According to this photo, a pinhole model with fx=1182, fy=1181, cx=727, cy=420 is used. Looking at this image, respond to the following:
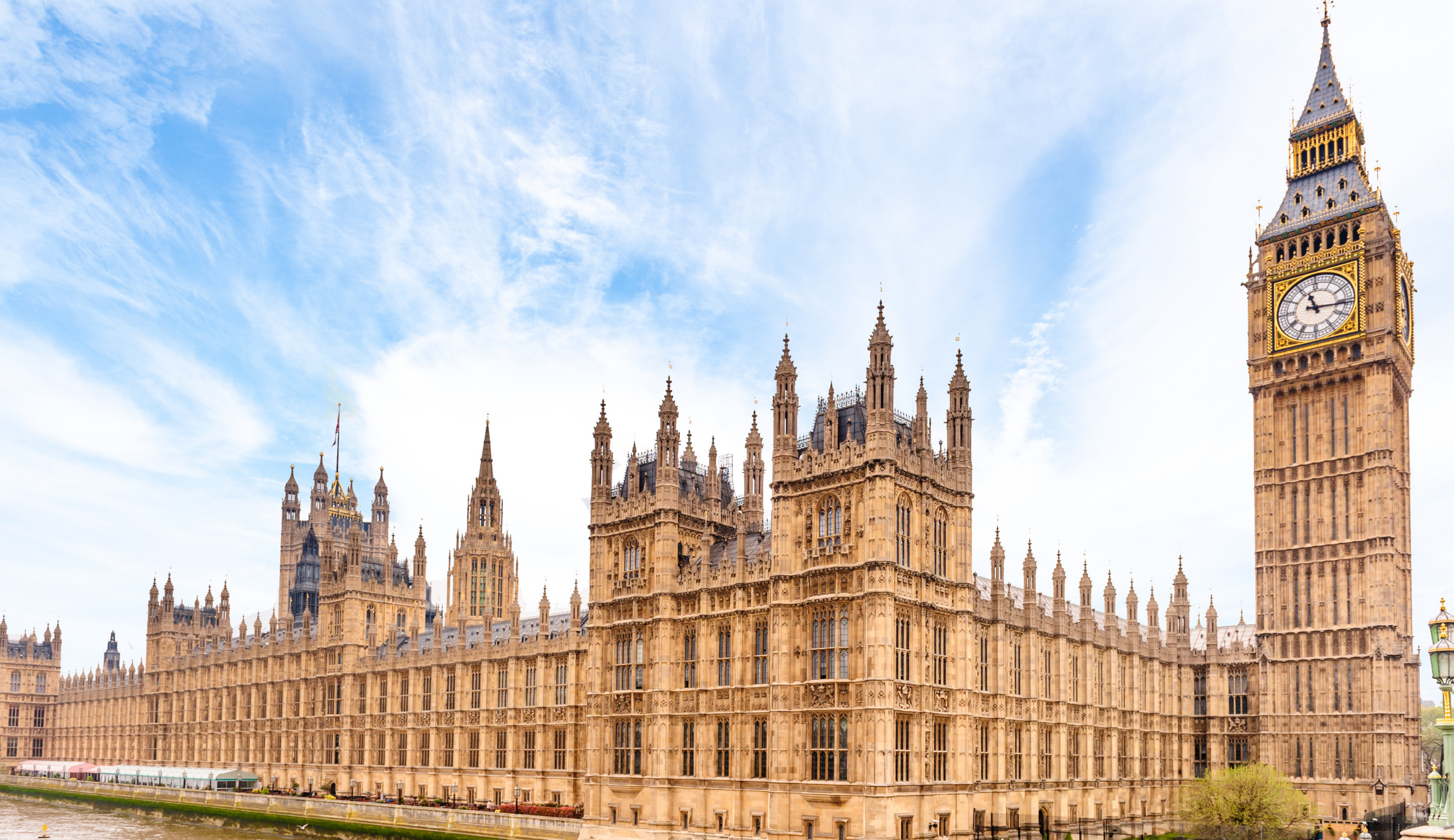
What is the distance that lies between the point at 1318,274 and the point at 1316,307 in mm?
2720

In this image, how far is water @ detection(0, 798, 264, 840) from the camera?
92.8 m

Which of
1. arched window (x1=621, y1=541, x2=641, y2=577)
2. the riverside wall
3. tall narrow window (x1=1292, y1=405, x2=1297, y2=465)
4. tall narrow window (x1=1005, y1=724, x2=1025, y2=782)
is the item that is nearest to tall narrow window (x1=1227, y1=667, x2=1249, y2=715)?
tall narrow window (x1=1292, y1=405, x2=1297, y2=465)

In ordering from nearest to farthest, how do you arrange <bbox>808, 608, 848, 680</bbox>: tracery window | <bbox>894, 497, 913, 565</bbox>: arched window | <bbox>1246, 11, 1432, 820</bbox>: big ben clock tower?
<bbox>808, 608, 848, 680</bbox>: tracery window, <bbox>894, 497, 913, 565</bbox>: arched window, <bbox>1246, 11, 1432, 820</bbox>: big ben clock tower

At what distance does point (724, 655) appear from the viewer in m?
67.9

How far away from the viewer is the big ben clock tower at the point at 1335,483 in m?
A: 87.4

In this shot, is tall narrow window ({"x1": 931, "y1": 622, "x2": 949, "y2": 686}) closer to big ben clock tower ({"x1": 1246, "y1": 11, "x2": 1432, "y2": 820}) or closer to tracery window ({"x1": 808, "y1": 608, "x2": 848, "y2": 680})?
tracery window ({"x1": 808, "y1": 608, "x2": 848, "y2": 680})

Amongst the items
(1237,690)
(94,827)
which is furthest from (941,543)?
(94,827)

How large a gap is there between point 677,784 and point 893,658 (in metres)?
16.9

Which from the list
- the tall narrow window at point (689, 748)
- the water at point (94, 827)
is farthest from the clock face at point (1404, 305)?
the water at point (94, 827)

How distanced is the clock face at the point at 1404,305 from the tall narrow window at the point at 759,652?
61.2 m

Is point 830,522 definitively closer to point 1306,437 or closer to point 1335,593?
point 1335,593

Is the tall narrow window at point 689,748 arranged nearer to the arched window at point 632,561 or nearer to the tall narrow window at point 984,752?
the arched window at point 632,561

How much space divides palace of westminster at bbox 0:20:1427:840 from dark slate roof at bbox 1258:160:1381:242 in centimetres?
28

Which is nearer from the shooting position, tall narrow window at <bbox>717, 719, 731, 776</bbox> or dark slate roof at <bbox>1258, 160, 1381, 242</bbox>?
tall narrow window at <bbox>717, 719, 731, 776</bbox>
